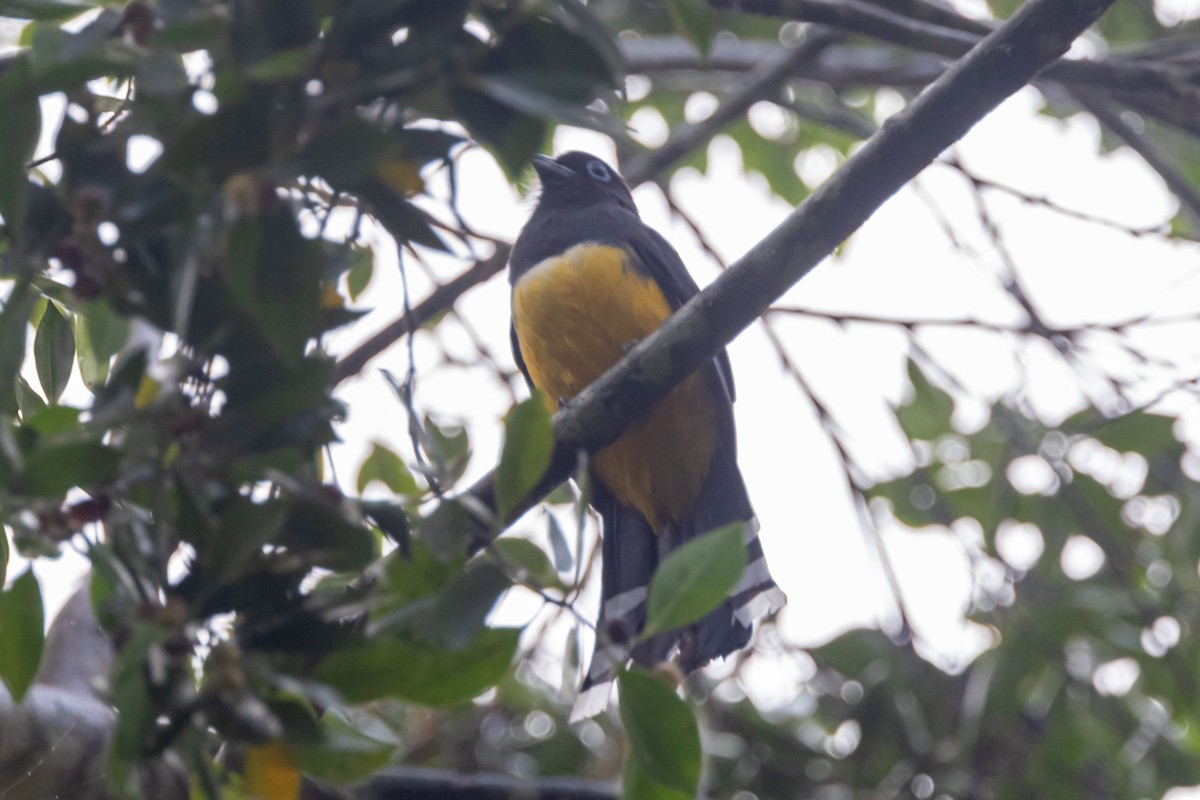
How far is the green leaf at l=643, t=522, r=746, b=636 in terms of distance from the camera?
153cm

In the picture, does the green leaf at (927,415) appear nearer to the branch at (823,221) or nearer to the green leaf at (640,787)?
the branch at (823,221)

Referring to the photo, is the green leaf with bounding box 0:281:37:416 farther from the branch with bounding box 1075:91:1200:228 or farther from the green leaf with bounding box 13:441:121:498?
the branch with bounding box 1075:91:1200:228

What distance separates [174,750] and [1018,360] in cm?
301

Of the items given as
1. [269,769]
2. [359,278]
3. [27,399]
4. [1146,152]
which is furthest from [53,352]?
[1146,152]

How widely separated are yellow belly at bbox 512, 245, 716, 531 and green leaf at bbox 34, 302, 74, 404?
2021 millimetres

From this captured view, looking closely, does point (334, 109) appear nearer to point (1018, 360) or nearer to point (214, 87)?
point (214, 87)

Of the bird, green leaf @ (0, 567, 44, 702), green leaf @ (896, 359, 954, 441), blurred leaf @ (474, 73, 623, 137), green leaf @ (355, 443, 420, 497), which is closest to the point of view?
blurred leaf @ (474, 73, 623, 137)

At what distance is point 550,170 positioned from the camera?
476 cm

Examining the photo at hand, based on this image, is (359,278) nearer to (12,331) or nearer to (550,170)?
(12,331)

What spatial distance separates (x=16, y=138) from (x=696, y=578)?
950mm

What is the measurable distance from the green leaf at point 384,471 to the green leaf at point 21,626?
45.9 inches

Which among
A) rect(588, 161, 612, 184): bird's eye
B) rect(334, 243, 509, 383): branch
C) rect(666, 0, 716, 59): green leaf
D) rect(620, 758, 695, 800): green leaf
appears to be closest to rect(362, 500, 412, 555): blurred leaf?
rect(620, 758, 695, 800): green leaf

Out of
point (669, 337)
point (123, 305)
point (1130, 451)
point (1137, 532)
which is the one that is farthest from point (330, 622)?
point (1137, 532)

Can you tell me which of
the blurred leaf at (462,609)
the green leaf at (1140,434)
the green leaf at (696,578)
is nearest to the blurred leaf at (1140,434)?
the green leaf at (1140,434)
